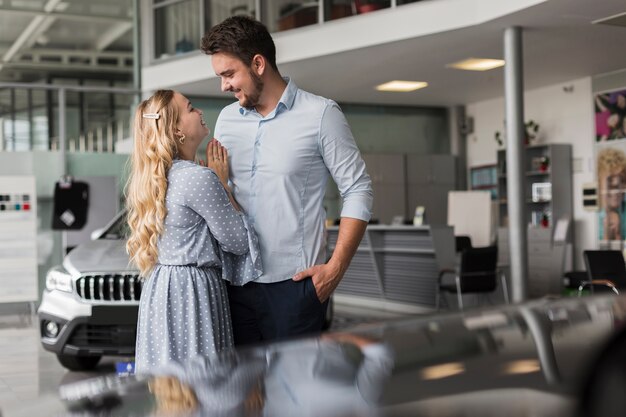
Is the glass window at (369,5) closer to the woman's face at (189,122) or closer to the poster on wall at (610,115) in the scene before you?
the poster on wall at (610,115)

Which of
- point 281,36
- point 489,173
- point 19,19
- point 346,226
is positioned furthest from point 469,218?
point 346,226

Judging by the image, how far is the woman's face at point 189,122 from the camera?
90.8 inches

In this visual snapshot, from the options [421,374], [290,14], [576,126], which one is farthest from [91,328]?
[576,126]

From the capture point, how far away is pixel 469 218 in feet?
40.2

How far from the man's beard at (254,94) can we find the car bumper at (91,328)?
3520 millimetres

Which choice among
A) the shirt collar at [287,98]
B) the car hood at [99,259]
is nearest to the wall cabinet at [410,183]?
the car hood at [99,259]

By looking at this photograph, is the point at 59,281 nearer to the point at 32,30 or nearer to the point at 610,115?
the point at 32,30

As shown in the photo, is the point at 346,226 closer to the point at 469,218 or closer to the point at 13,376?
the point at 13,376

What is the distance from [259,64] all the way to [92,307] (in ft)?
12.4

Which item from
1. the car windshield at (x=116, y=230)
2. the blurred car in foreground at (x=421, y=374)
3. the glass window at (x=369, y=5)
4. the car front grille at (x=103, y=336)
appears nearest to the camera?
the blurred car in foreground at (x=421, y=374)

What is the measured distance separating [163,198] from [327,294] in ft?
1.62

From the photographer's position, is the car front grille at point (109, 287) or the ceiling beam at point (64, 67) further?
the ceiling beam at point (64, 67)

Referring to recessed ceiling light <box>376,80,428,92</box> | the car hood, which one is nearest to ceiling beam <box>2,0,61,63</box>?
recessed ceiling light <box>376,80,428,92</box>

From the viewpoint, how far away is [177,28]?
12828 mm
